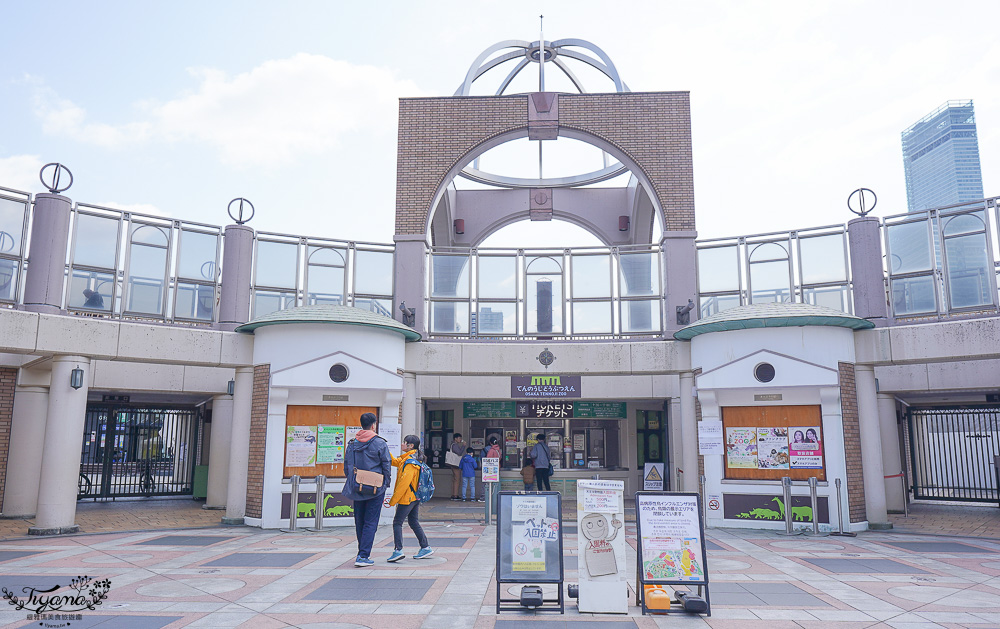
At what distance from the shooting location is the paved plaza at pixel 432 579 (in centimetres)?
666

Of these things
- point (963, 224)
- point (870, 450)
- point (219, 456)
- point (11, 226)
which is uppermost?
point (963, 224)

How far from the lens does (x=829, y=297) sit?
16891 millimetres

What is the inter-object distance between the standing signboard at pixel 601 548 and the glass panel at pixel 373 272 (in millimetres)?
11687

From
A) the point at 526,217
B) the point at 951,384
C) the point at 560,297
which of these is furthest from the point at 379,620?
the point at 526,217

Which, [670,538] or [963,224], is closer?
[670,538]

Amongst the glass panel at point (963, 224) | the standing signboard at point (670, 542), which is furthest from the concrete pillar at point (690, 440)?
the standing signboard at point (670, 542)

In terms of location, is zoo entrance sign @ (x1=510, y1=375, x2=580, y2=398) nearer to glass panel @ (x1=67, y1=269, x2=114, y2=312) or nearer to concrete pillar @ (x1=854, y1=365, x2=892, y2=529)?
concrete pillar @ (x1=854, y1=365, x2=892, y2=529)

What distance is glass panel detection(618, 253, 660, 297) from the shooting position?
17.2 m

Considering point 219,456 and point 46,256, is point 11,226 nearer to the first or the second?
point 46,256

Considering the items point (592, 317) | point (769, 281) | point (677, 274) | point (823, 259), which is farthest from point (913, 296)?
point (592, 317)

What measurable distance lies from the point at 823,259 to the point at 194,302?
49.8 ft

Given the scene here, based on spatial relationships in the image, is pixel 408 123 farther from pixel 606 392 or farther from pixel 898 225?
pixel 898 225

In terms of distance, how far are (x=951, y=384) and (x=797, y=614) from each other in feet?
46.7

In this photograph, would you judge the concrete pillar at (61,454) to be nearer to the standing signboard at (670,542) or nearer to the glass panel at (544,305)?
the glass panel at (544,305)
